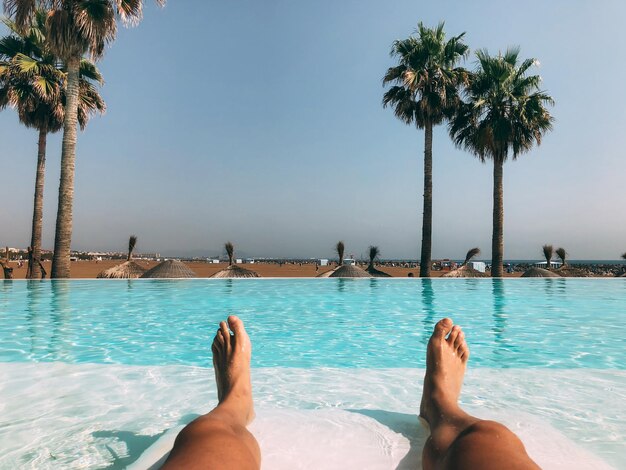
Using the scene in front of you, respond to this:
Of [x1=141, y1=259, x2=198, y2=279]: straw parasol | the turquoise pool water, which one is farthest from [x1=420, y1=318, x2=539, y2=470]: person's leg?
[x1=141, y1=259, x2=198, y2=279]: straw parasol

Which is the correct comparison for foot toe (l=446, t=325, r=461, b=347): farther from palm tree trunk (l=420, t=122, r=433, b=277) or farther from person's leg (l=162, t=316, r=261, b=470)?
palm tree trunk (l=420, t=122, r=433, b=277)

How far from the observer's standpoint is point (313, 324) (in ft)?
19.8

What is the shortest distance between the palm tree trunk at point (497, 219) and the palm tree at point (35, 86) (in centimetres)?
1537

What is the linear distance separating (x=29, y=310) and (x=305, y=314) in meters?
4.48

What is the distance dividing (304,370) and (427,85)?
1542 cm

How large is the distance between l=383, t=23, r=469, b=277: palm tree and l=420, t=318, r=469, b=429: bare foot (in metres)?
13.9

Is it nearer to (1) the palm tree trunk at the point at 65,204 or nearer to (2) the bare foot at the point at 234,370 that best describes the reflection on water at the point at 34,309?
(1) the palm tree trunk at the point at 65,204

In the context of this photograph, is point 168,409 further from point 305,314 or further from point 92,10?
point 92,10

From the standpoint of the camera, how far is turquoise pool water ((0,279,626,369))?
13.9 ft

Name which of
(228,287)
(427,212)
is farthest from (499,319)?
(427,212)

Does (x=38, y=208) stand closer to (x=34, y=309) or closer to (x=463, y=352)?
(x=34, y=309)

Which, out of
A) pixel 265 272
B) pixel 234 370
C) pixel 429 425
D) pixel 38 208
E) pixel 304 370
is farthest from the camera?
pixel 265 272

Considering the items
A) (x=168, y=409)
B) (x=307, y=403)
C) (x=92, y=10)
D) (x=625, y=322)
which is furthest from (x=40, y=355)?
(x=92, y=10)

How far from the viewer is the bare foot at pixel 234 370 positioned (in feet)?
6.48
